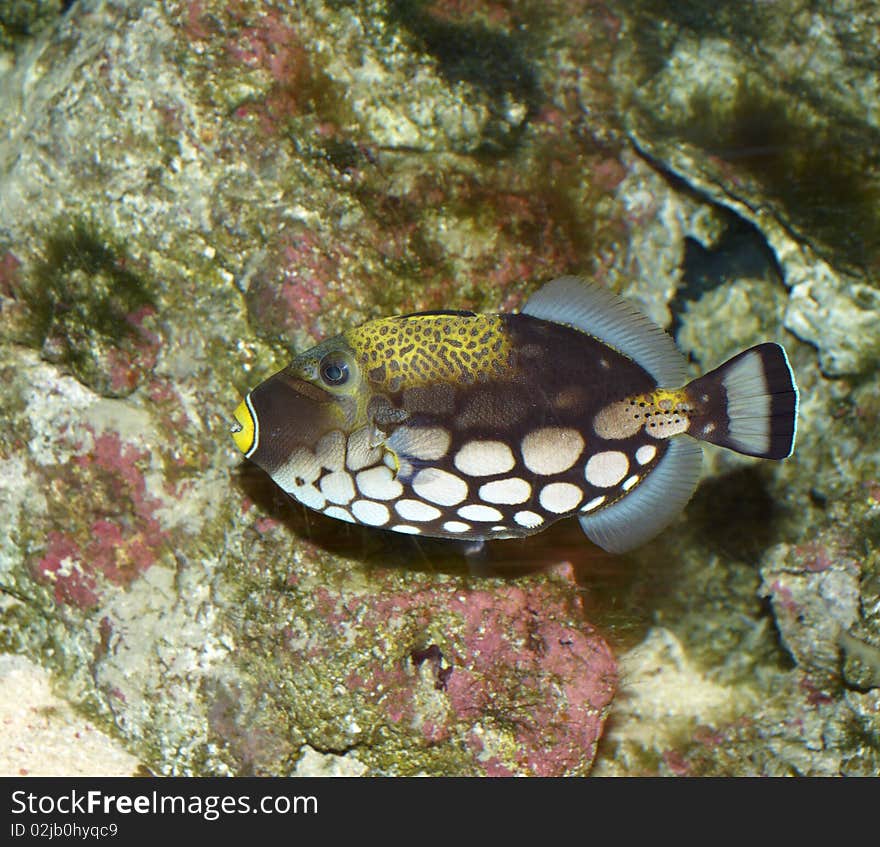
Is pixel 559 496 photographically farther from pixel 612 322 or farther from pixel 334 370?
pixel 334 370

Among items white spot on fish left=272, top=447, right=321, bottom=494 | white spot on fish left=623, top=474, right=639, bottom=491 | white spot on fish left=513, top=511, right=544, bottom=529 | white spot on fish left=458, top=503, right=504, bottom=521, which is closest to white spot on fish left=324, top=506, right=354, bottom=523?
white spot on fish left=272, top=447, right=321, bottom=494

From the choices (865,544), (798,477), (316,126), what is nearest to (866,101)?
(798,477)

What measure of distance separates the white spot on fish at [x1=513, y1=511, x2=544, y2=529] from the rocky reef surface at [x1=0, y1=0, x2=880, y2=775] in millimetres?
616

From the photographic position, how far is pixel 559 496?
238 cm

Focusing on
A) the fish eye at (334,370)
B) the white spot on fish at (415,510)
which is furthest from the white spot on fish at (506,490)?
the fish eye at (334,370)

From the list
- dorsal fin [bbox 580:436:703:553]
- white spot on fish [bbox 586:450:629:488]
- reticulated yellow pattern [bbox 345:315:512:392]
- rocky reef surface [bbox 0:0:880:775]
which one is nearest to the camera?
reticulated yellow pattern [bbox 345:315:512:392]

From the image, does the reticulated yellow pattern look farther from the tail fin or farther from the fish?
the tail fin

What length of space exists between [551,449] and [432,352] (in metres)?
0.44

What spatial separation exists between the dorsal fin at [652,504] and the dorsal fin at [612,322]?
233mm

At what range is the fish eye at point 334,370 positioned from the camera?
7.39 feet

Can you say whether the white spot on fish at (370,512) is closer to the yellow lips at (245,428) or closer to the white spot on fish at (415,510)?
the white spot on fish at (415,510)

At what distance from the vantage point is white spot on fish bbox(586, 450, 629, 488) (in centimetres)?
236
